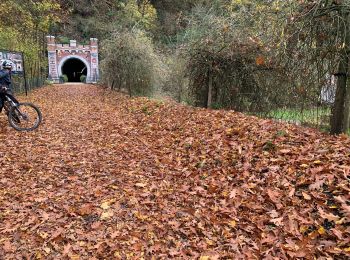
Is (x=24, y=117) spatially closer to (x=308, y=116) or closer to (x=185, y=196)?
(x=185, y=196)

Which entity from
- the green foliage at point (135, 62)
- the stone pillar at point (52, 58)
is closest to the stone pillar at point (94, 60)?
the stone pillar at point (52, 58)

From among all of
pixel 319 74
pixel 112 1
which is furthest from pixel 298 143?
pixel 112 1

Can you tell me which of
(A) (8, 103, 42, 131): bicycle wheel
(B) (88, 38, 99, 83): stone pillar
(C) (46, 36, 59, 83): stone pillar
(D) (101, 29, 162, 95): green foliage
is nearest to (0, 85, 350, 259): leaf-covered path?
(A) (8, 103, 42, 131): bicycle wheel

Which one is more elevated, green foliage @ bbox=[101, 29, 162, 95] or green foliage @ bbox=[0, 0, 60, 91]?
green foliage @ bbox=[0, 0, 60, 91]

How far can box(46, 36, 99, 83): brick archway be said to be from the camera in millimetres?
34500

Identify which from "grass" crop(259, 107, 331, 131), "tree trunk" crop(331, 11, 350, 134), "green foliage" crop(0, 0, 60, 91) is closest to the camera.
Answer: "tree trunk" crop(331, 11, 350, 134)

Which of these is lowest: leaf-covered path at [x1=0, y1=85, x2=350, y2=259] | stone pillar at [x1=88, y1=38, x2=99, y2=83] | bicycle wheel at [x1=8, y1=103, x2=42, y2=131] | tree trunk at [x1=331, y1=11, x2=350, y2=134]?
leaf-covered path at [x1=0, y1=85, x2=350, y2=259]

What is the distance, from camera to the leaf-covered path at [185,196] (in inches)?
121

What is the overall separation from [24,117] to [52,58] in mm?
29333

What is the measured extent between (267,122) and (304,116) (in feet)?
6.94

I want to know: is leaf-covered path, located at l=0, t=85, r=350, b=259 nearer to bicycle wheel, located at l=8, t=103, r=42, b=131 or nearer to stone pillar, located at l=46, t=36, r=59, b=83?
bicycle wheel, located at l=8, t=103, r=42, b=131

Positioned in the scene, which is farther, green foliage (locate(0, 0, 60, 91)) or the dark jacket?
green foliage (locate(0, 0, 60, 91))

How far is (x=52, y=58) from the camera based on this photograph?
34.4 meters

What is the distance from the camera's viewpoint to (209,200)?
13.1 ft
